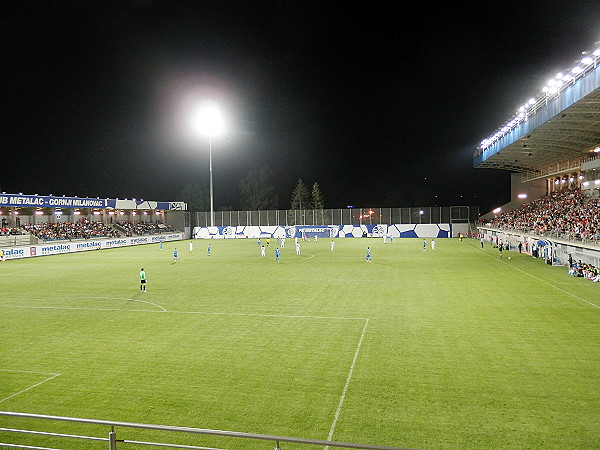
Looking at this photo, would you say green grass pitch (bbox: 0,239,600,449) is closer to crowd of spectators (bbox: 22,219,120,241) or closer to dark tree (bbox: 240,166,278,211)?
crowd of spectators (bbox: 22,219,120,241)

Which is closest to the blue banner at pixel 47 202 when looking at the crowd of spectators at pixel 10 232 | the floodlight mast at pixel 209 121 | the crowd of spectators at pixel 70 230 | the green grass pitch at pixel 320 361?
the crowd of spectators at pixel 10 232

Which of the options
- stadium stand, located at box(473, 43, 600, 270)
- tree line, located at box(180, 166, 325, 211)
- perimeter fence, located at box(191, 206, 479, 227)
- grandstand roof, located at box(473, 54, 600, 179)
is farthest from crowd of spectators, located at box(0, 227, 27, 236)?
tree line, located at box(180, 166, 325, 211)

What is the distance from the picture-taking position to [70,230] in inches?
2186

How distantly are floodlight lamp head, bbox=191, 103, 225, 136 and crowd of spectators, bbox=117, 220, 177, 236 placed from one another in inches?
759

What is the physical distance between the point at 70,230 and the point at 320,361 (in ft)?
174

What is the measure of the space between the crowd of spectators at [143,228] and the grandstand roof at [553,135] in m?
51.0

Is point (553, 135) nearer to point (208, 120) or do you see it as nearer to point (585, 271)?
point (585, 271)

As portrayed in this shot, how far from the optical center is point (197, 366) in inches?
437

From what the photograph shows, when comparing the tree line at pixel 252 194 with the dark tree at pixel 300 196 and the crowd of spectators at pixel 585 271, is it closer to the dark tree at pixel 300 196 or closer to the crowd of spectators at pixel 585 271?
the dark tree at pixel 300 196

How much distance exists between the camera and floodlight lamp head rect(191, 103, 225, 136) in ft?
189

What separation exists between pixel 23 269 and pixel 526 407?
35.7 meters

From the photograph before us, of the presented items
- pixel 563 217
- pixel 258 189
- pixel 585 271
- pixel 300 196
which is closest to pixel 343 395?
pixel 585 271

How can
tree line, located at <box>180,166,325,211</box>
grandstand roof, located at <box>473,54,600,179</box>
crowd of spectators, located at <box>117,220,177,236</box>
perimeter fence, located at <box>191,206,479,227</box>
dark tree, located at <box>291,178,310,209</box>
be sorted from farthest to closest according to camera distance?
1. tree line, located at <box>180,166,325,211</box>
2. dark tree, located at <box>291,178,310,209</box>
3. perimeter fence, located at <box>191,206,479,227</box>
4. crowd of spectators, located at <box>117,220,177,236</box>
5. grandstand roof, located at <box>473,54,600,179</box>

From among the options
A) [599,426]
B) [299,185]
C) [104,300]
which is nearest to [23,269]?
[104,300]
